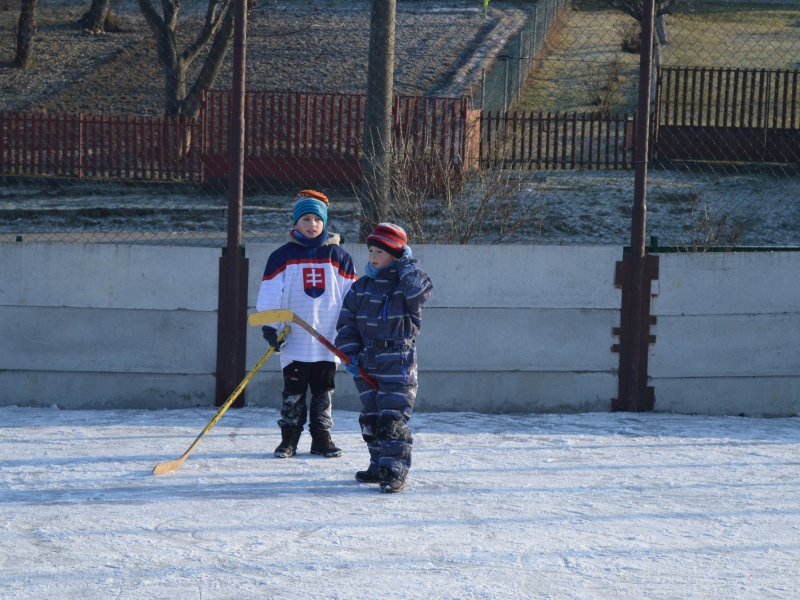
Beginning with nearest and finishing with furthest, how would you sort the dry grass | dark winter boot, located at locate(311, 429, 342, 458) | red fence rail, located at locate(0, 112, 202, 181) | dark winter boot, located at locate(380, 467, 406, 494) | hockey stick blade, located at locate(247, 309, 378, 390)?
dark winter boot, located at locate(380, 467, 406, 494)
hockey stick blade, located at locate(247, 309, 378, 390)
dark winter boot, located at locate(311, 429, 342, 458)
red fence rail, located at locate(0, 112, 202, 181)
the dry grass

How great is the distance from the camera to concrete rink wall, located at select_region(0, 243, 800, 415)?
5730 mm

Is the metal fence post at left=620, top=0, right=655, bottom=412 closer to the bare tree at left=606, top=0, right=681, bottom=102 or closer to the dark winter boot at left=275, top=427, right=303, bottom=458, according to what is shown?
the bare tree at left=606, top=0, right=681, bottom=102

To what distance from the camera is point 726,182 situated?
44.9 ft

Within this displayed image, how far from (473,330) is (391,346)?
5.49 ft

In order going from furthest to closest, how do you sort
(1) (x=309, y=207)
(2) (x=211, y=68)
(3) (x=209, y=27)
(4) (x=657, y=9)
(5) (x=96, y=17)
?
(5) (x=96, y=17) < (3) (x=209, y=27) < (4) (x=657, y=9) < (2) (x=211, y=68) < (1) (x=309, y=207)

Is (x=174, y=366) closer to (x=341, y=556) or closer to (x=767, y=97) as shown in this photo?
(x=341, y=556)

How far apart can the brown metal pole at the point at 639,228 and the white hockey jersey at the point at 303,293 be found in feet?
7.18

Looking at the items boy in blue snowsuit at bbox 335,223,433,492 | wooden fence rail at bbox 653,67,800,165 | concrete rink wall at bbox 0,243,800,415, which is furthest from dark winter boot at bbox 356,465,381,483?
wooden fence rail at bbox 653,67,800,165

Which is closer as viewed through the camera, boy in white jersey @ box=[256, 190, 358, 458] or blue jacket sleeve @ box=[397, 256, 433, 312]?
blue jacket sleeve @ box=[397, 256, 433, 312]

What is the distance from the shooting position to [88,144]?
14328 mm

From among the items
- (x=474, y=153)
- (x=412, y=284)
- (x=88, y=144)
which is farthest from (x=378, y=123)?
(x=88, y=144)

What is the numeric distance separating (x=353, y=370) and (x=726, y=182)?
36.0 ft

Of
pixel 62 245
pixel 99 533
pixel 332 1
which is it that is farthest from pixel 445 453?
pixel 332 1

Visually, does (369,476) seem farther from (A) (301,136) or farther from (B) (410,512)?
(A) (301,136)
